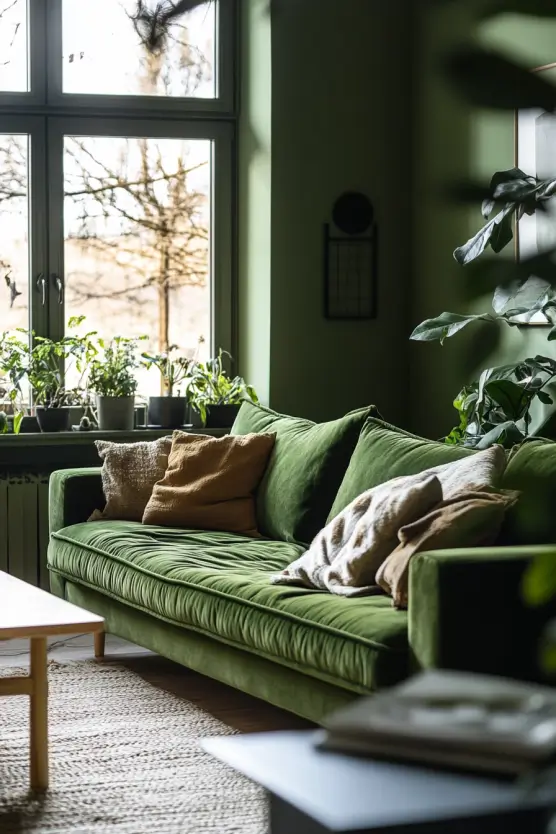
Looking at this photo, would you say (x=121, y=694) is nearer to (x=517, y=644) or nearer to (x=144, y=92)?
(x=517, y=644)

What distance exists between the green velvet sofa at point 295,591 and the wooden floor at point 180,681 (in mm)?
196

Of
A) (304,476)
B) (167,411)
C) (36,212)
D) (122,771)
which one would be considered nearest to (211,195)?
(36,212)

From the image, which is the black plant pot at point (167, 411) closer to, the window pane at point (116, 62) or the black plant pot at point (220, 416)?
the black plant pot at point (220, 416)

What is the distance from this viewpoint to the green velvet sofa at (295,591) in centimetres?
269

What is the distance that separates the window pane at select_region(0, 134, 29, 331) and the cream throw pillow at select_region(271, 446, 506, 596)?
2601 millimetres

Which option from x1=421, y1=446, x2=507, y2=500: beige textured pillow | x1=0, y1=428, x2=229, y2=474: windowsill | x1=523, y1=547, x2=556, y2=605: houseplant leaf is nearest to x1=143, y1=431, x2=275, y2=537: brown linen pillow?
x1=0, y1=428, x2=229, y2=474: windowsill

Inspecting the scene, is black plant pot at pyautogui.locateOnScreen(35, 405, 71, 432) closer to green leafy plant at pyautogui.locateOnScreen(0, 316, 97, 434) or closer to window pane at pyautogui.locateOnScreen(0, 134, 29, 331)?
green leafy plant at pyautogui.locateOnScreen(0, 316, 97, 434)

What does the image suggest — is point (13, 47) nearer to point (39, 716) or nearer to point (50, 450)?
point (50, 450)

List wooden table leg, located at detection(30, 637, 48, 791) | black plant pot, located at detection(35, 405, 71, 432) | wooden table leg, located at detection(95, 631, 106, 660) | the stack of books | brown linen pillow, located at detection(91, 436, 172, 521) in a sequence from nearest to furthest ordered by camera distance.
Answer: the stack of books → wooden table leg, located at detection(30, 637, 48, 791) → wooden table leg, located at detection(95, 631, 106, 660) → brown linen pillow, located at detection(91, 436, 172, 521) → black plant pot, located at detection(35, 405, 71, 432)

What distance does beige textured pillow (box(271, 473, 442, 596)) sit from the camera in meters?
3.14

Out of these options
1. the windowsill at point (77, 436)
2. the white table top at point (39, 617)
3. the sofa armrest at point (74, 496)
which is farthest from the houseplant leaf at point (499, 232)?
the windowsill at point (77, 436)

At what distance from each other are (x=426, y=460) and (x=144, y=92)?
9.32 feet

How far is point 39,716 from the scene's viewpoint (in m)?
2.92

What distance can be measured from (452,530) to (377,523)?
30cm
